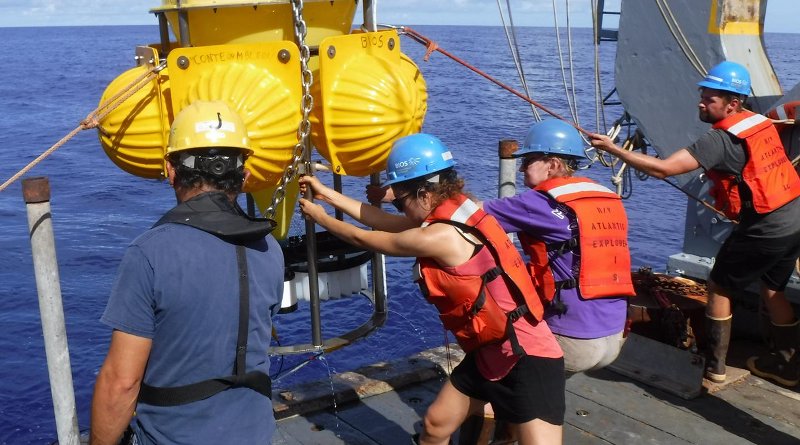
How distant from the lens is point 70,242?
14336 millimetres

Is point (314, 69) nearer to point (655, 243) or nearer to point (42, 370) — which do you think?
point (42, 370)

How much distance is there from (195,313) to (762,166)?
3130mm

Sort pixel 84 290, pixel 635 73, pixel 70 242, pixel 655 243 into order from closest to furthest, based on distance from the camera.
→ pixel 635 73 → pixel 84 290 → pixel 70 242 → pixel 655 243

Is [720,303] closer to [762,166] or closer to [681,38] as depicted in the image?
[762,166]

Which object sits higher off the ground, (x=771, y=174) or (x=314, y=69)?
(x=314, y=69)

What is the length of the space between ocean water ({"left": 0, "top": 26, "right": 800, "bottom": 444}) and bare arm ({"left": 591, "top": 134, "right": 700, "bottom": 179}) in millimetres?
2693

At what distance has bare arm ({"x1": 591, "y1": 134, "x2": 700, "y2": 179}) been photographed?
3.98 m

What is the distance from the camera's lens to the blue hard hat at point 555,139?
3.29m

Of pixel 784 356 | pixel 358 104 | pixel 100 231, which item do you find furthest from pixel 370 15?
pixel 100 231

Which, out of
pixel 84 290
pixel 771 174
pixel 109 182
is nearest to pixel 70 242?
pixel 84 290

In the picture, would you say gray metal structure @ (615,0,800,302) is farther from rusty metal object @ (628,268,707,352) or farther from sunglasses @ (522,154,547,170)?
sunglasses @ (522,154,547,170)

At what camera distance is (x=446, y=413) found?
3.11m

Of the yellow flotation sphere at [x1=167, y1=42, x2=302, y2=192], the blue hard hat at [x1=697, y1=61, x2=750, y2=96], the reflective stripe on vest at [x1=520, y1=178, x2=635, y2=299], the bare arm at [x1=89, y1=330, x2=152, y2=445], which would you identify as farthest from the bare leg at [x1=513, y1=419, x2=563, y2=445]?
the blue hard hat at [x1=697, y1=61, x2=750, y2=96]

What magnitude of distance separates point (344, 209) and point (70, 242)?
12.3m
